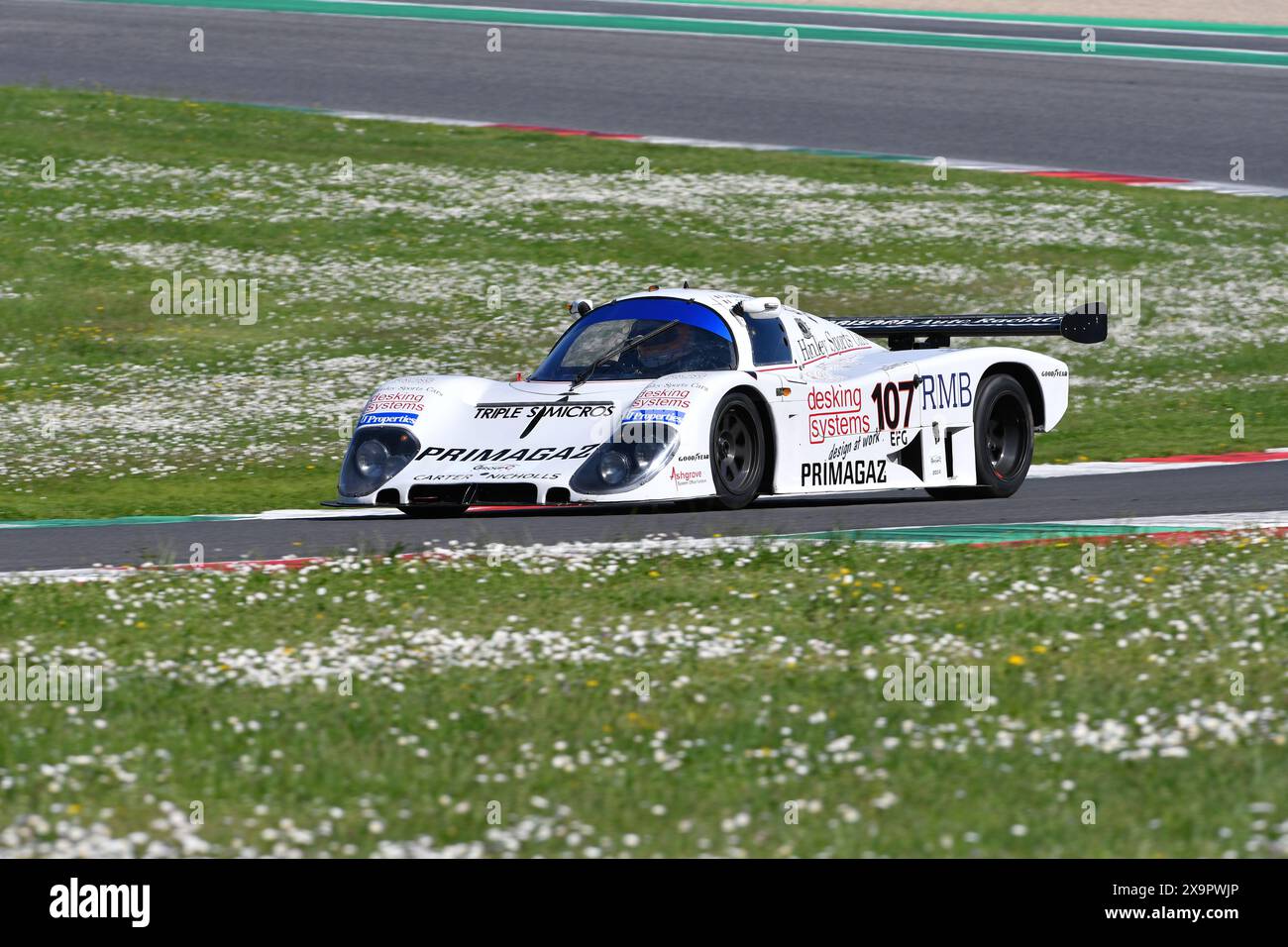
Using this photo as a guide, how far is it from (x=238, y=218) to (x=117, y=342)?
3813 mm

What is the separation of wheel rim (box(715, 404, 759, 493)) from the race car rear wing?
204cm

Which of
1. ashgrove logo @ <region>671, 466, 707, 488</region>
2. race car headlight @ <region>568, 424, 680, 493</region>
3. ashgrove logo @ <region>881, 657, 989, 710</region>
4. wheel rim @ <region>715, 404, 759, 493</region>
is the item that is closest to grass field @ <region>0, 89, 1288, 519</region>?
race car headlight @ <region>568, 424, 680, 493</region>

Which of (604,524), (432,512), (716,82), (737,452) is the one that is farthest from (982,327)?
(716,82)

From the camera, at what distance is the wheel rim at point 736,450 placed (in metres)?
11.1

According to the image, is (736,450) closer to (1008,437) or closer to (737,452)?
(737,452)

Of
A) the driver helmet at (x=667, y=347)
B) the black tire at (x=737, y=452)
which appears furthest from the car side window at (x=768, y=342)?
the black tire at (x=737, y=452)

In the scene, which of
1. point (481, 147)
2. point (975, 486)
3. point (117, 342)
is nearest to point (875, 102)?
point (481, 147)

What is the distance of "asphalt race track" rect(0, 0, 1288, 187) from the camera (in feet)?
85.3

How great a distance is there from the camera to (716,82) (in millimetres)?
28438

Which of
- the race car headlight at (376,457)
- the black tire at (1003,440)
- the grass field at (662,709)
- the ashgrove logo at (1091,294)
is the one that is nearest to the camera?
the grass field at (662,709)

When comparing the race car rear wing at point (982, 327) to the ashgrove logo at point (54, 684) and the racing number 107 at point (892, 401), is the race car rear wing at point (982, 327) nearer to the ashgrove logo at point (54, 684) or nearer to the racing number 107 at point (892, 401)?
the racing number 107 at point (892, 401)

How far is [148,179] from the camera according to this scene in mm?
23688

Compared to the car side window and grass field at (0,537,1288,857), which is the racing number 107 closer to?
the car side window
